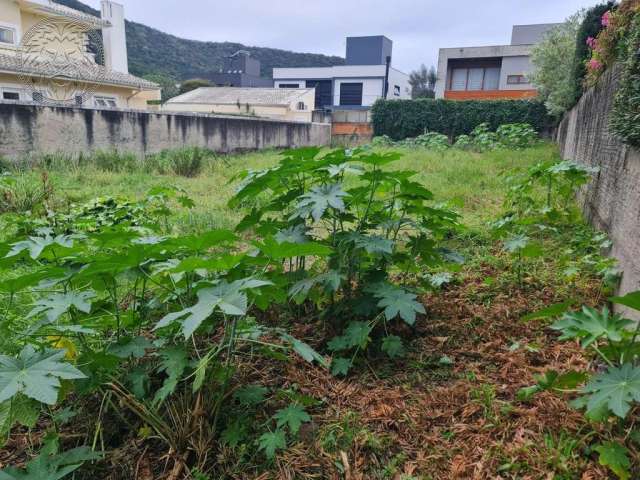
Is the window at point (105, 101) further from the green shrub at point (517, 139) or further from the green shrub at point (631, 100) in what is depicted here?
the green shrub at point (631, 100)

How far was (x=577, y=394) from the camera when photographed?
62.4 inches

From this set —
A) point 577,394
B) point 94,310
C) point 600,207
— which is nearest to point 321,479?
point 577,394

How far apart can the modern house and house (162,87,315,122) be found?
16.7 m

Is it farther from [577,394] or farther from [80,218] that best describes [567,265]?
[80,218]

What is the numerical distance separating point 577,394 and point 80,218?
465cm

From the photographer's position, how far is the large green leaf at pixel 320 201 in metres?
1.74

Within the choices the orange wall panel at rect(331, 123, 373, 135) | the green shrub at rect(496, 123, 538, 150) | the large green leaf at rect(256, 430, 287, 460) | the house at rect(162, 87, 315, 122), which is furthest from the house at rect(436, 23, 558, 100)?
the large green leaf at rect(256, 430, 287, 460)

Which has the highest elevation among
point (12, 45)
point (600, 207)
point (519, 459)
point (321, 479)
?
point (12, 45)

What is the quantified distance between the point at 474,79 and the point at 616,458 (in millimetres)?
27106

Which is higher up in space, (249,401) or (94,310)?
(94,310)

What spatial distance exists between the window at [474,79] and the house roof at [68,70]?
1747cm

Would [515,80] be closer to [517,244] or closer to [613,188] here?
[613,188]

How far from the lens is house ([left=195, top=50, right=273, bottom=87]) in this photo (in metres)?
43.8

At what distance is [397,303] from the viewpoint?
1.74m
